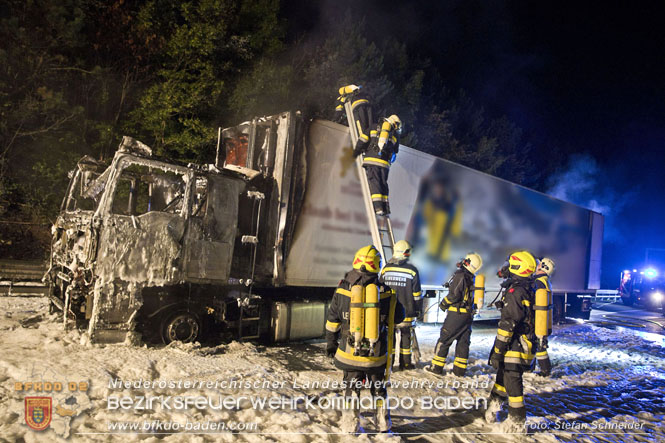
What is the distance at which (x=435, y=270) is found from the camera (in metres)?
7.89

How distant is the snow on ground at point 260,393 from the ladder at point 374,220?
1.86 m

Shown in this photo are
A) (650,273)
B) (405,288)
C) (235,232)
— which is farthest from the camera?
(650,273)

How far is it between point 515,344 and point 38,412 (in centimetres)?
445

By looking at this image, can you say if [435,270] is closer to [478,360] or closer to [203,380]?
[478,360]

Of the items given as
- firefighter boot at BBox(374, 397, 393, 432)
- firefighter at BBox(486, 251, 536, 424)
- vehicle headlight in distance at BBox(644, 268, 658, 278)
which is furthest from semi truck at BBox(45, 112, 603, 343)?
vehicle headlight in distance at BBox(644, 268, 658, 278)

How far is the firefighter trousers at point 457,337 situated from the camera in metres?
5.58

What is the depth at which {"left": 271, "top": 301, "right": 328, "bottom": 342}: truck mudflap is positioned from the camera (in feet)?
20.2

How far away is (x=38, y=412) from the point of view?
123 inches

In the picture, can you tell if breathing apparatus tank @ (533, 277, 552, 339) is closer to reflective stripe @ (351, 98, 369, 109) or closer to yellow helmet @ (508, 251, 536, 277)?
yellow helmet @ (508, 251, 536, 277)

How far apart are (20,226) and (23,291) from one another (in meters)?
5.32

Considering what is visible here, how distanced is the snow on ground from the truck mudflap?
25cm

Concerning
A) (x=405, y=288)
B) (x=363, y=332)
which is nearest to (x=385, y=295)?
(x=363, y=332)

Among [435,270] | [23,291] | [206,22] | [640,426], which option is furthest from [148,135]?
[640,426]

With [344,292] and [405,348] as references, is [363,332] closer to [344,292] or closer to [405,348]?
[344,292]
